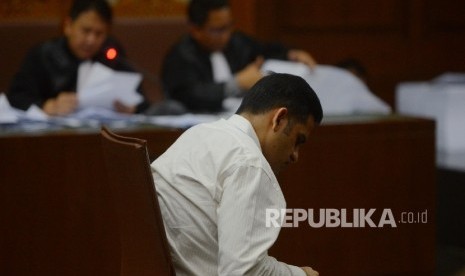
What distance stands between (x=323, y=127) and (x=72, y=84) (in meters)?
1.19

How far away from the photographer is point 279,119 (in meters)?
2.00

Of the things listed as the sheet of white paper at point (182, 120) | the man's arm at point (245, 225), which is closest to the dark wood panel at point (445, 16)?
the sheet of white paper at point (182, 120)

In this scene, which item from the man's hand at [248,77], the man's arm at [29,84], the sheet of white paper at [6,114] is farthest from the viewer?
the man's hand at [248,77]

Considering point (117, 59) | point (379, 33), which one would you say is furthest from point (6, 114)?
point (379, 33)

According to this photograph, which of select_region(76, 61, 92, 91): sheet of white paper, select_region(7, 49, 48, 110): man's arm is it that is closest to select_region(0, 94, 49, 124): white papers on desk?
select_region(7, 49, 48, 110): man's arm

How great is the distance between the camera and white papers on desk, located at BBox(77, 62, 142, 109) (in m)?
3.68

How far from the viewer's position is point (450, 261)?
4176 millimetres

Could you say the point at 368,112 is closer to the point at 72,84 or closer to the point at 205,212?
the point at 72,84

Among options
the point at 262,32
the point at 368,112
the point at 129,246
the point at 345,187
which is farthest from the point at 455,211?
the point at 129,246

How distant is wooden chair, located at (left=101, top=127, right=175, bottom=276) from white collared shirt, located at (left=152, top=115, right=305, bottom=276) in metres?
0.06

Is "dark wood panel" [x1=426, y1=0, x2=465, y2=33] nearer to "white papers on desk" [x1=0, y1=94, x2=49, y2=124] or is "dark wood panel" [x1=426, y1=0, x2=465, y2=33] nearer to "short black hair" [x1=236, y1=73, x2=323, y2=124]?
"white papers on desk" [x1=0, y1=94, x2=49, y2=124]

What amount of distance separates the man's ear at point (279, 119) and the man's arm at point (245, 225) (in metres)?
0.16

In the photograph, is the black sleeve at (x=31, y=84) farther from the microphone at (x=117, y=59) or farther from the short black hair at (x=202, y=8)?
the short black hair at (x=202, y=8)

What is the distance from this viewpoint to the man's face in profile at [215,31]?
421 centimetres
